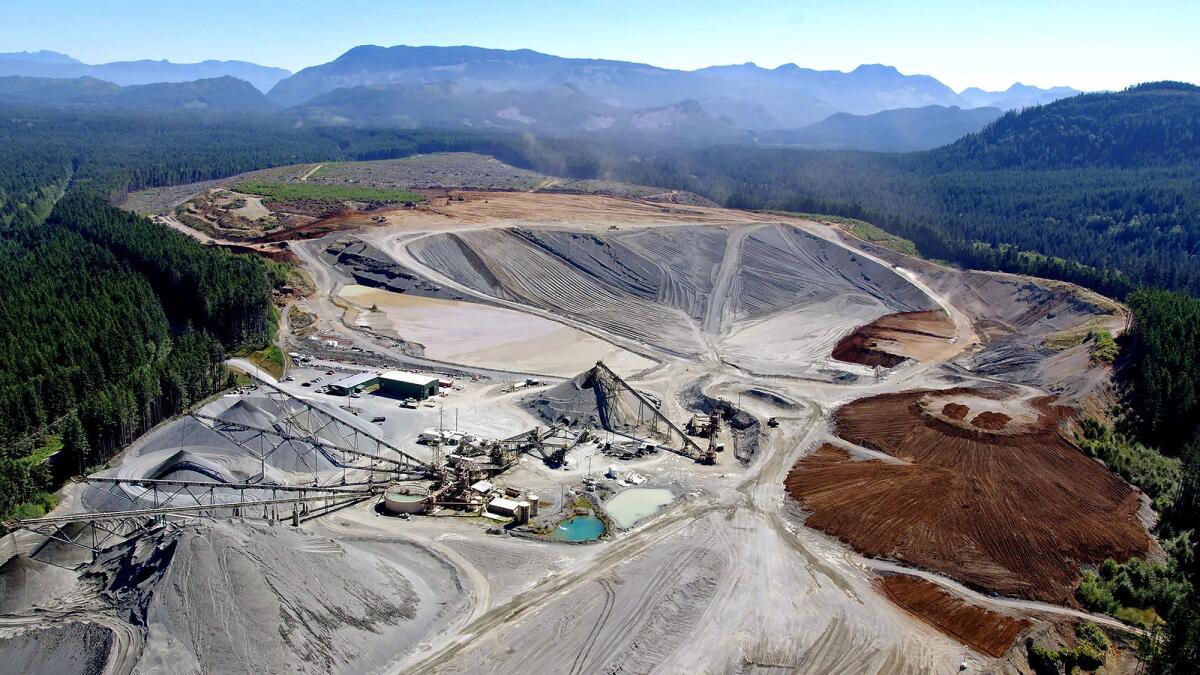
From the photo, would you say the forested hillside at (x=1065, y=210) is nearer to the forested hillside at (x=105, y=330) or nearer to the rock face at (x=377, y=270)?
the rock face at (x=377, y=270)

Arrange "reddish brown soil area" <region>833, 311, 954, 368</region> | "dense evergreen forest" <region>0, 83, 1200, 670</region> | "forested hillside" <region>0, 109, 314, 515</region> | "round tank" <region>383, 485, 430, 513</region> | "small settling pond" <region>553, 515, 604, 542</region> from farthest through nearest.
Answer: "reddish brown soil area" <region>833, 311, 954, 368</region> → "forested hillside" <region>0, 109, 314, 515</region> → "dense evergreen forest" <region>0, 83, 1200, 670</region> → "round tank" <region>383, 485, 430, 513</region> → "small settling pond" <region>553, 515, 604, 542</region>

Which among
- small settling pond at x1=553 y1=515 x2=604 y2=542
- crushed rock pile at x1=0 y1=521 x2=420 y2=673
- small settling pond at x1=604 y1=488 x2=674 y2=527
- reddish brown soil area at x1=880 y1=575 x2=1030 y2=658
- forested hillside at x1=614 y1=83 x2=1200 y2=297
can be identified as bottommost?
reddish brown soil area at x1=880 y1=575 x2=1030 y2=658

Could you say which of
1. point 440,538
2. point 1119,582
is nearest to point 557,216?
point 440,538

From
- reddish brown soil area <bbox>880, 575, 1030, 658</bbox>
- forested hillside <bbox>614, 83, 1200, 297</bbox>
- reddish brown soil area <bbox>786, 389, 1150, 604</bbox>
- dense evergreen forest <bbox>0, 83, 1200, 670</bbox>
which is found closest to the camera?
reddish brown soil area <bbox>880, 575, 1030, 658</bbox>

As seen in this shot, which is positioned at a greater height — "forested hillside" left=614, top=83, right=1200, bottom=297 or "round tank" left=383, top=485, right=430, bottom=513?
"forested hillside" left=614, top=83, right=1200, bottom=297

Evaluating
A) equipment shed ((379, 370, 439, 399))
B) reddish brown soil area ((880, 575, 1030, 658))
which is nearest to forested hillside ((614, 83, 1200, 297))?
reddish brown soil area ((880, 575, 1030, 658))

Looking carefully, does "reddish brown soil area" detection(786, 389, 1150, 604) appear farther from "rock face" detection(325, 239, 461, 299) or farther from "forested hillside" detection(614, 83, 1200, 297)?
"forested hillside" detection(614, 83, 1200, 297)

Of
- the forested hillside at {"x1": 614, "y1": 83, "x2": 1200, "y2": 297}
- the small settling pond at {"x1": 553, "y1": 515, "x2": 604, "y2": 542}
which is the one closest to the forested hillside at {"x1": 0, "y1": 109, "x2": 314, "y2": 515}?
the small settling pond at {"x1": 553, "y1": 515, "x2": 604, "y2": 542}

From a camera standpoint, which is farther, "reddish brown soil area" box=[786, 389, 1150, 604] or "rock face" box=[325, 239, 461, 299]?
"rock face" box=[325, 239, 461, 299]

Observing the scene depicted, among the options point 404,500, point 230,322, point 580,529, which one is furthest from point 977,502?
point 230,322
